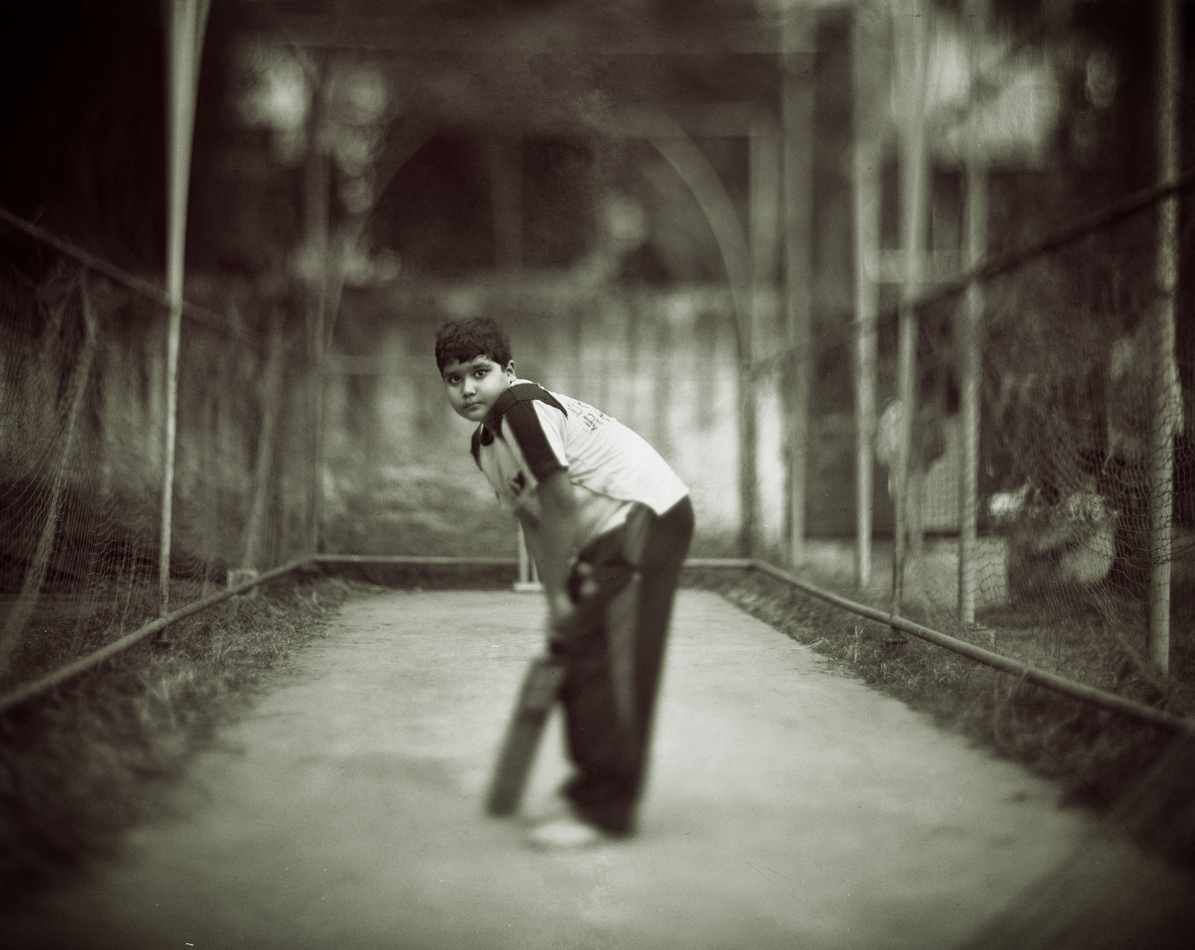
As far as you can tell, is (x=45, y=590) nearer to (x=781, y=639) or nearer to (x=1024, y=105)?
(x=781, y=639)

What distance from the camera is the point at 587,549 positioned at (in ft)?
6.24

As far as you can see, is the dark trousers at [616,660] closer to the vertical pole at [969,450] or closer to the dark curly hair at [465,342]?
the dark curly hair at [465,342]

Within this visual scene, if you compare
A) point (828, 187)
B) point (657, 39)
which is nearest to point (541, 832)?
point (657, 39)

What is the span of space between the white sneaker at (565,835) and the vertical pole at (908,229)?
94.1 inches

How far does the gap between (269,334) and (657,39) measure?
318 centimetres

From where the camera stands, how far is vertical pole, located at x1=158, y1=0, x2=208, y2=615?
3566mm

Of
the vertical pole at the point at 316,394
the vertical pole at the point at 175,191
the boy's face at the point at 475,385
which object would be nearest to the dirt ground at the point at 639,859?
the boy's face at the point at 475,385

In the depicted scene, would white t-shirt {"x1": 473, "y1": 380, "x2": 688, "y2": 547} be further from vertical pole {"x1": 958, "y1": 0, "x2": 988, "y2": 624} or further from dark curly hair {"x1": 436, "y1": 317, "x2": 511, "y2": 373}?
vertical pole {"x1": 958, "y1": 0, "x2": 988, "y2": 624}

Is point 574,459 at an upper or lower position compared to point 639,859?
upper

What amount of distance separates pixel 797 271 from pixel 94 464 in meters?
4.29

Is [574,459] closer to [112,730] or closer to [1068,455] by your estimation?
[112,730]

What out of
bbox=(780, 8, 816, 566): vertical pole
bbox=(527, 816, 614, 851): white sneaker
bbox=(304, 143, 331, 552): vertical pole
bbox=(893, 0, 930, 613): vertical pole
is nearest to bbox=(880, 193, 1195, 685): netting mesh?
bbox=(893, 0, 930, 613): vertical pole

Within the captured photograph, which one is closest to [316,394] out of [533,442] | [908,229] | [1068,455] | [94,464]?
[94,464]

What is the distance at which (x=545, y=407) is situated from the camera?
1820mm
